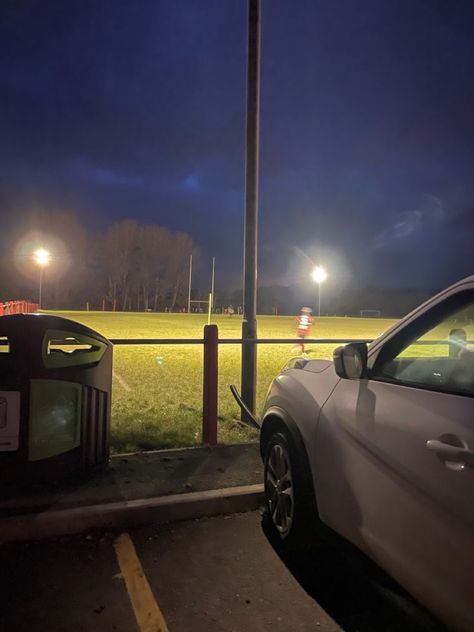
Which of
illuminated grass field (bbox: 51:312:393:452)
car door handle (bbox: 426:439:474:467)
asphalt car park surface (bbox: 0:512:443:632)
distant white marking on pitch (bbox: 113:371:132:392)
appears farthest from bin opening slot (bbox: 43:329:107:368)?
distant white marking on pitch (bbox: 113:371:132:392)

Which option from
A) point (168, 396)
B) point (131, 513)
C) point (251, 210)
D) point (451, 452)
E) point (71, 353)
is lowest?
point (131, 513)

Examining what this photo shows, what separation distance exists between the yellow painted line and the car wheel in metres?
0.91

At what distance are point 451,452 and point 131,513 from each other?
8.36 feet

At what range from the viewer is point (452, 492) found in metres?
1.88

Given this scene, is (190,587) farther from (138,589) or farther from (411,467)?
(411,467)

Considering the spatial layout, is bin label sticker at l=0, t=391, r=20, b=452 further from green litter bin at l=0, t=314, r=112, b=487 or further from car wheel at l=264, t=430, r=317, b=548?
car wheel at l=264, t=430, r=317, b=548

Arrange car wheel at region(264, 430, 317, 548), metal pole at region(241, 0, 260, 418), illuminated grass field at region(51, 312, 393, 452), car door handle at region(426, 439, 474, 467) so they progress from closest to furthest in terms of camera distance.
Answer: car door handle at region(426, 439, 474, 467)
car wheel at region(264, 430, 317, 548)
illuminated grass field at region(51, 312, 393, 452)
metal pole at region(241, 0, 260, 418)

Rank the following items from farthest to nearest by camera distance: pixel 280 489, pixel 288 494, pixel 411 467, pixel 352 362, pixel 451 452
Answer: pixel 280 489 < pixel 288 494 < pixel 352 362 < pixel 411 467 < pixel 451 452

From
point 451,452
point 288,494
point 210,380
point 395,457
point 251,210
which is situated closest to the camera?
point 451,452

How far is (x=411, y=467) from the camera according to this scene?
2.11 meters

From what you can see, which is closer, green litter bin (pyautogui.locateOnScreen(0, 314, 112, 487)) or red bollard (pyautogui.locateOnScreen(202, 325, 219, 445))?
green litter bin (pyautogui.locateOnScreen(0, 314, 112, 487))

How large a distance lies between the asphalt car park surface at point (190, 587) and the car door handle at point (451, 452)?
690 millimetres

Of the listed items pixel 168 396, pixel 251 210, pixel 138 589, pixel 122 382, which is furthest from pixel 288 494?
pixel 122 382

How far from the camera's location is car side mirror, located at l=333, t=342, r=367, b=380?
103 inches
